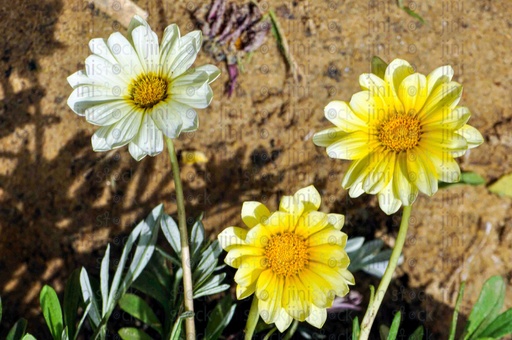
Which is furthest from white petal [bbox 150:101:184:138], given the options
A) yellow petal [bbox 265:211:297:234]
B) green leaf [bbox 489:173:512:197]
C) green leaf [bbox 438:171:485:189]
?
green leaf [bbox 489:173:512:197]

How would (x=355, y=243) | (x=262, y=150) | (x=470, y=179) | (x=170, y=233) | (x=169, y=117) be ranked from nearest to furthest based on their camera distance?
(x=169, y=117) → (x=170, y=233) → (x=355, y=243) → (x=470, y=179) → (x=262, y=150)

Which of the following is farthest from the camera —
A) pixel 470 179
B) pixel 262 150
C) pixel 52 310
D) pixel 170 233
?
pixel 262 150

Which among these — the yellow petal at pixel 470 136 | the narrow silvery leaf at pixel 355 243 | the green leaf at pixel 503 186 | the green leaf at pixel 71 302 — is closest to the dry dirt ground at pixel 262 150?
the green leaf at pixel 503 186

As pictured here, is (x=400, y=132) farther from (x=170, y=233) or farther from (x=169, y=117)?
(x=170, y=233)

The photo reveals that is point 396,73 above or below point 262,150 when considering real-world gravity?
above

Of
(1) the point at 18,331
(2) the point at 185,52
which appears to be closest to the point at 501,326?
(2) the point at 185,52

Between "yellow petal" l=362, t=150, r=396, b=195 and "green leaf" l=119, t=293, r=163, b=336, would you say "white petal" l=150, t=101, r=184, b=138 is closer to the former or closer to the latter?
"yellow petal" l=362, t=150, r=396, b=195
